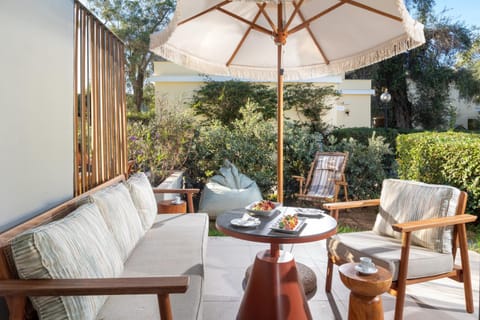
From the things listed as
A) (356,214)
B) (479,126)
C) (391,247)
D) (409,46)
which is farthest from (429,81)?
(391,247)

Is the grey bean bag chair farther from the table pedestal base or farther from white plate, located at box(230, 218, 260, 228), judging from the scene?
the table pedestal base

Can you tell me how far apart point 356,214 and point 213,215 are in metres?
2.41

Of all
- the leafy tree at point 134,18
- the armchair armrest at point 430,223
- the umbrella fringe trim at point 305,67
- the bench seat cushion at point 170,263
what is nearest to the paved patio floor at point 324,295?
the bench seat cushion at point 170,263

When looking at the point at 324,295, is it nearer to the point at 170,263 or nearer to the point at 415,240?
the point at 415,240

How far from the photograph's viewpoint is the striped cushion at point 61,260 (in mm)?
1509

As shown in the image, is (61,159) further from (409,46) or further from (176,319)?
(409,46)

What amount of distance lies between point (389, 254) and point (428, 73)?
14785mm

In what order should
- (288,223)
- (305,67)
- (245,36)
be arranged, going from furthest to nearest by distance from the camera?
(305,67)
(245,36)
(288,223)

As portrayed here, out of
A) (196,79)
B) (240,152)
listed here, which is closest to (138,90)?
(196,79)

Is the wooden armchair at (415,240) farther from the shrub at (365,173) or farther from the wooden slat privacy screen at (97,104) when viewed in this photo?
the shrub at (365,173)

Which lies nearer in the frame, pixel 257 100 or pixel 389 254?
pixel 389 254

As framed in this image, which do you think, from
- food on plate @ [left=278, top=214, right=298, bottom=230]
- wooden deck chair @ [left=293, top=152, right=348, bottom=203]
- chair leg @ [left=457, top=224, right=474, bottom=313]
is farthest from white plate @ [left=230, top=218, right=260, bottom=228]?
wooden deck chair @ [left=293, top=152, right=348, bottom=203]

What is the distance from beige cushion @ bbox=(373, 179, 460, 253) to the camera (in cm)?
259

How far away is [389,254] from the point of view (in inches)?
98.2
